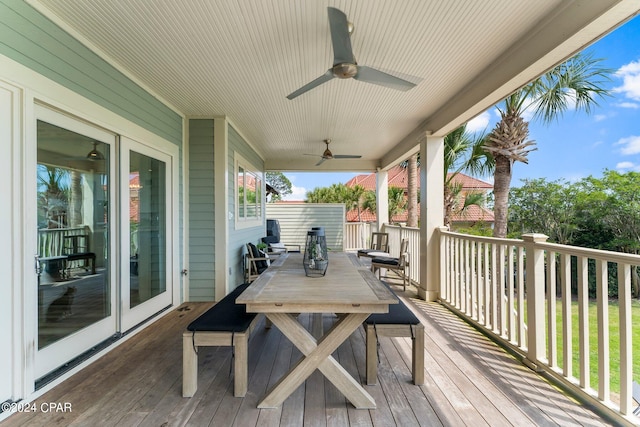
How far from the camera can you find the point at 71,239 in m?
2.36

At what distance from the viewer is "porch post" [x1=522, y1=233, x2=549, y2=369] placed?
2271 millimetres

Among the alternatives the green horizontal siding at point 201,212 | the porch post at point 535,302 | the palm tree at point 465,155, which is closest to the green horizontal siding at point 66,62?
the green horizontal siding at point 201,212

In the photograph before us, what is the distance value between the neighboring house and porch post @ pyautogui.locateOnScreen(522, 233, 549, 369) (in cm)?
575

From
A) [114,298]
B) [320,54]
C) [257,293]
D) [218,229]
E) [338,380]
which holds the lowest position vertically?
[338,380]

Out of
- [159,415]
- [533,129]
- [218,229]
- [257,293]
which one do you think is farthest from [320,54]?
[533,129]

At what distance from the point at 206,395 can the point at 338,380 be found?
0.89 m

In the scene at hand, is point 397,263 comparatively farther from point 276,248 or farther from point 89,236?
point 89,236

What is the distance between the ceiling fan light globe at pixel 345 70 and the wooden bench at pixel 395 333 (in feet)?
6.03

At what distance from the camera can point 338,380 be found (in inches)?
70.1

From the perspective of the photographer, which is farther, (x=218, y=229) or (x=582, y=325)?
(x=218, y=229)

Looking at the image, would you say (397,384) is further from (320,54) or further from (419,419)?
(320,54)

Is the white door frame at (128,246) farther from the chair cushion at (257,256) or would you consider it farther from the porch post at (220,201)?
the chair cushion at (257,256)

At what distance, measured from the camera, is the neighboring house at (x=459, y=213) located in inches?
359

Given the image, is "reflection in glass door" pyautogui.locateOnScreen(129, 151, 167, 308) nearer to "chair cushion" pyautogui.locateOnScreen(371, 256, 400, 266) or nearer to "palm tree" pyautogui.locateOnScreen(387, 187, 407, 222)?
"chair cushion" pyautogui.locateOnScreen(371, 256, 400, 266)
